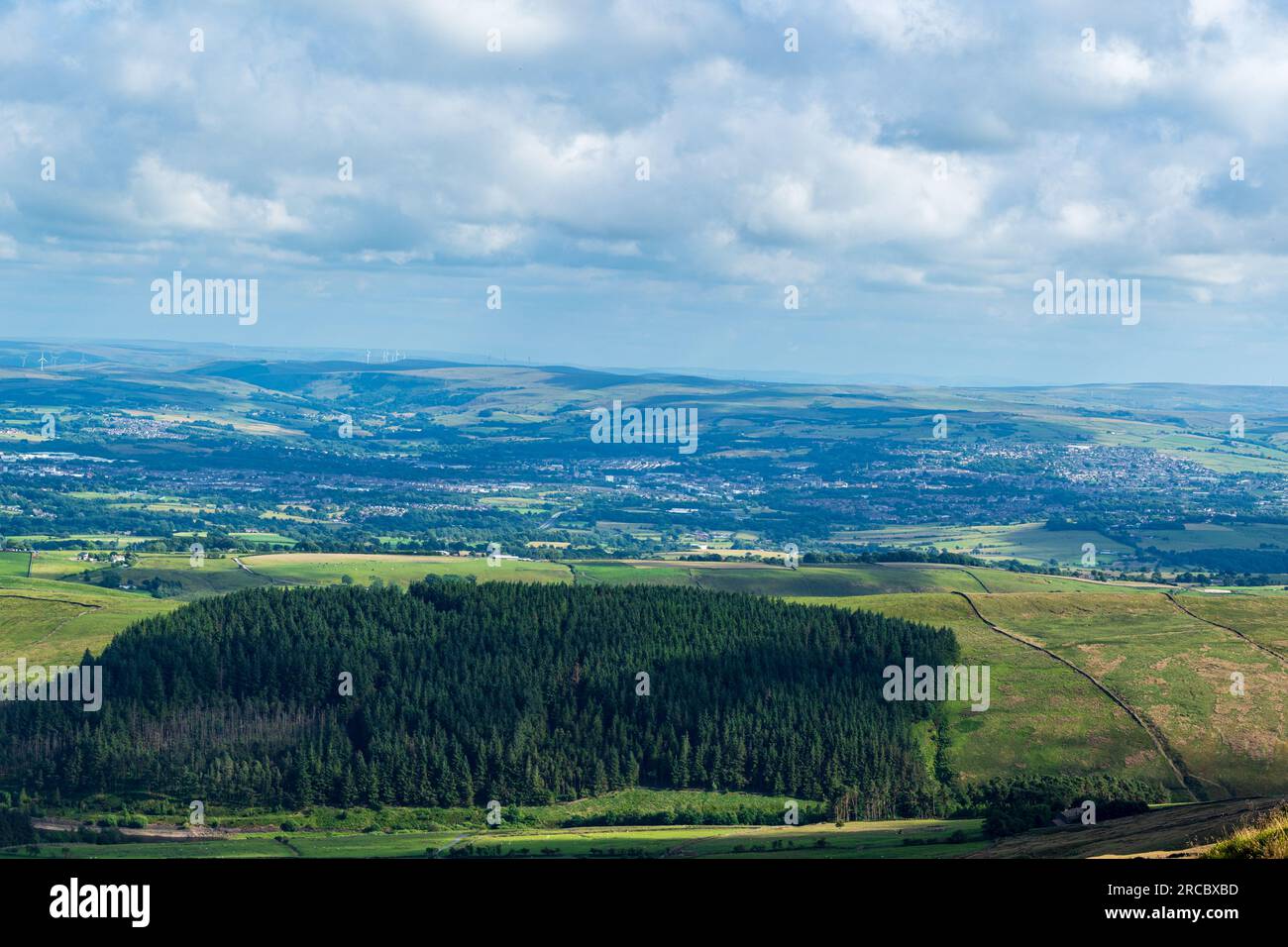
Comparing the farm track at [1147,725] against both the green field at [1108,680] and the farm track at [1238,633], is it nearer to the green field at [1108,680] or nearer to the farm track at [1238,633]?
the green field at [1108,680]

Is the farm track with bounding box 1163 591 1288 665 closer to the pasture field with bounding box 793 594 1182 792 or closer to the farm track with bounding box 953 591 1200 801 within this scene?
the farm track with bounding box 953 591 1200 801

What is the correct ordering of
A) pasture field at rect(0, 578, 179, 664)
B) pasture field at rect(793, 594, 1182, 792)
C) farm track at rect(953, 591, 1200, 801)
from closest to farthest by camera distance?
farm track at rect(953, 591, 1200, 801) < pasture field at rect(793, 594, 1182, 792) < pasture field at rect(0, 578, 179, 664)

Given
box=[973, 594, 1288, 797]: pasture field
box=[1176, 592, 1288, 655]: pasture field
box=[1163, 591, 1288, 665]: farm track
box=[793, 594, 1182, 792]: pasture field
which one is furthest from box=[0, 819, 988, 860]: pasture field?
box=[1176, 592, 1288, 655]: pasture field

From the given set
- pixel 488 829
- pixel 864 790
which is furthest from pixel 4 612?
pixel 864 790

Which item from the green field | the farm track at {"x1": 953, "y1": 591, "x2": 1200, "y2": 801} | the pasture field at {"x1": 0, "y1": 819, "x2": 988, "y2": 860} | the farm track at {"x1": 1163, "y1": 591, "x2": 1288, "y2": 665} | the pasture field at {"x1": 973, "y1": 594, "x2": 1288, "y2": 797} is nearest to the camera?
the pasture field at {"x1": 0, "y1": 819, "x2": 988, "y2": 860}

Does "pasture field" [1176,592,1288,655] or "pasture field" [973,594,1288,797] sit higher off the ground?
"pasture field" [1176,592,1288,655]

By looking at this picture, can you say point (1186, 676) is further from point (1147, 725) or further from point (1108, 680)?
point (1147, 725)

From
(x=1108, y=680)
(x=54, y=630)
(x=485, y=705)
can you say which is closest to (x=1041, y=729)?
(x=1108, y=680)

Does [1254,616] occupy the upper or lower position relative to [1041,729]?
upper
